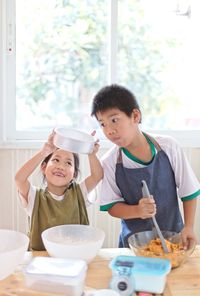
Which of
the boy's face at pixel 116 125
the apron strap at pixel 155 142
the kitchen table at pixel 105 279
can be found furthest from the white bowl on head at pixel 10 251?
the apron strap at pixel 155 142

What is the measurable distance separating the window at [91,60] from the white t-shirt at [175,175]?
83 centimetres

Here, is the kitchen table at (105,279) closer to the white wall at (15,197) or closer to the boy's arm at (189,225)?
the boy's arm at (189,225)

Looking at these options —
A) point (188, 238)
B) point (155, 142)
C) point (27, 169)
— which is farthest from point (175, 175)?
point (27, 169)

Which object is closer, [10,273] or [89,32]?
[10,273]

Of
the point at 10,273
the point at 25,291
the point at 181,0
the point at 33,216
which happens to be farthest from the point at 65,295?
the point at 181,0

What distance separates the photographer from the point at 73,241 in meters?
→ 1.36

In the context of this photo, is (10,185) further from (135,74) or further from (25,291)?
(25,291)

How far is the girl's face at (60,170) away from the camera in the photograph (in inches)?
61.4

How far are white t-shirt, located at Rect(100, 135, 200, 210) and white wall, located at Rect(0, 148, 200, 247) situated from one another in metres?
0.71

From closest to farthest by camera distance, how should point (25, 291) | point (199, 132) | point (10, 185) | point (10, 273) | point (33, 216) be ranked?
point (25, 291), point (10, 273), point (33, 216), point (10, 185), point (199, 132)

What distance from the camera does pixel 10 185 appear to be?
2.30 meters

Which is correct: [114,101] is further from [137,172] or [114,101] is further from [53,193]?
[53,193]

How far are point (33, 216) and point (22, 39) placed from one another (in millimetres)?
1130

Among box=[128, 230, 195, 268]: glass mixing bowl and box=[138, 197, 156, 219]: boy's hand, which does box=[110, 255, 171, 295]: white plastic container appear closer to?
box=[128, 230, 195, 268]: glass mixing bowl
